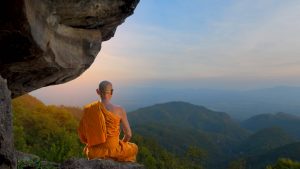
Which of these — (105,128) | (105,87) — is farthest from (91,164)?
(105,87)

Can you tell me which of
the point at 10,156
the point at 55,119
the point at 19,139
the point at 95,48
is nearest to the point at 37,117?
the point at 55,119

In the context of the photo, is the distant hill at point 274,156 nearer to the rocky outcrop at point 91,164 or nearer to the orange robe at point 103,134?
the orange robe at point 103,134

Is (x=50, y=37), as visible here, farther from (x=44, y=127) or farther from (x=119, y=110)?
(x=44, y=127)

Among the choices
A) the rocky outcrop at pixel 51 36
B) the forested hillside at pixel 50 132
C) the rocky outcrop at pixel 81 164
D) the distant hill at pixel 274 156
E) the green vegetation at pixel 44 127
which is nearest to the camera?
the rocky outcrop at pixel 51 36

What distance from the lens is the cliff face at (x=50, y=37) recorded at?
29.2 ft

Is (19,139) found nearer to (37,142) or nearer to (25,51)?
(37,142)

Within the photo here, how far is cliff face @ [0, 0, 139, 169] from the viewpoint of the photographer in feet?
29.2

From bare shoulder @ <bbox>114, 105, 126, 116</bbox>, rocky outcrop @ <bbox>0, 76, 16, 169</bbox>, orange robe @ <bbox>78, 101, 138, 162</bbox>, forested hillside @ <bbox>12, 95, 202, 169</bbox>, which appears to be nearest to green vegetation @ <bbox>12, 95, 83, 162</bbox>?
forested hillside @ <bbox>12, 95, 202, 169</bbox>

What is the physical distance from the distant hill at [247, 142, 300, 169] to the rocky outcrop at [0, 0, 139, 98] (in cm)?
12080

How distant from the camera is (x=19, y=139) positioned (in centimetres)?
4369

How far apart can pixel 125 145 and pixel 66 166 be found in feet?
6.57

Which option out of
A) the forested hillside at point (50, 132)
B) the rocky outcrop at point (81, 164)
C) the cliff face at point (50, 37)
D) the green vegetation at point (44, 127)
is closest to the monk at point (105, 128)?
the rocky outcrop at point (81, 164)

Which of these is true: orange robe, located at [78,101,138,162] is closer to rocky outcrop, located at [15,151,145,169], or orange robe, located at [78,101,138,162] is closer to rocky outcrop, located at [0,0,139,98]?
rocky outcrop, located at [15,151,145,169]

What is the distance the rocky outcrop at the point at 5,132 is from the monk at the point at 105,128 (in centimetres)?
417
